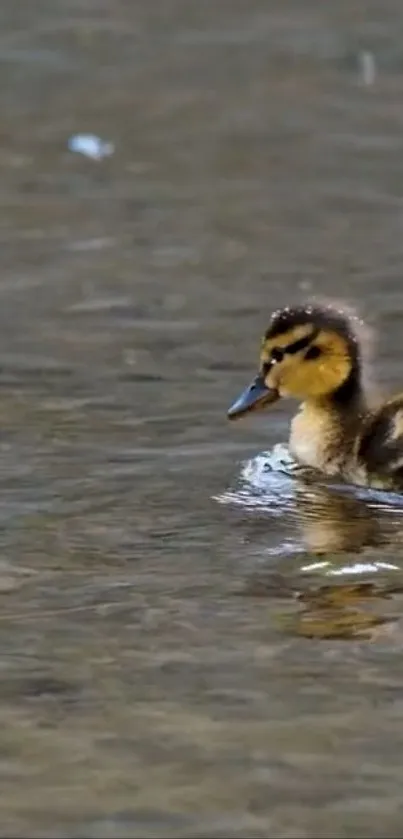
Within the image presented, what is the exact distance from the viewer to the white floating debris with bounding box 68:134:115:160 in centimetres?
851

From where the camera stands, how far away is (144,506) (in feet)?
16.2

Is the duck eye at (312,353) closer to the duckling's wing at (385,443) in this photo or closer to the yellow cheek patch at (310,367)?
the yellow cheek patch at (310,367)

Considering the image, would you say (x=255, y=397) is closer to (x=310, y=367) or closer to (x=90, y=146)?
(x=310, y=367)

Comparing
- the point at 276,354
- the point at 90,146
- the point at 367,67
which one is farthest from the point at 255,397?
the point at 367,67

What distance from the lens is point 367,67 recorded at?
9602 mm

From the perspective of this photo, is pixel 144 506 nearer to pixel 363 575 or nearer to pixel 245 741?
pixel 363 575

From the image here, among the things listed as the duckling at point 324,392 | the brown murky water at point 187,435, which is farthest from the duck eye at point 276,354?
the brown murky water at point 187,435

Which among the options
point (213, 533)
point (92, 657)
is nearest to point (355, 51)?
point (213, 533)

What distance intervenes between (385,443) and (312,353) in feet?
1.15

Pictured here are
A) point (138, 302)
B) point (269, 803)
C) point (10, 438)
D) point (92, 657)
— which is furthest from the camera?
point (138, 302)

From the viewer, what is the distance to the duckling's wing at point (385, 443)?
16.8 feet

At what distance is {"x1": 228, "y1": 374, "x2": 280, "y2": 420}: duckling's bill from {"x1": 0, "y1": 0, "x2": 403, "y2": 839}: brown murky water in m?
0.10

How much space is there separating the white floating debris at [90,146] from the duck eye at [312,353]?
3.19 meters

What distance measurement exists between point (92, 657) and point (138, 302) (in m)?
2.79
